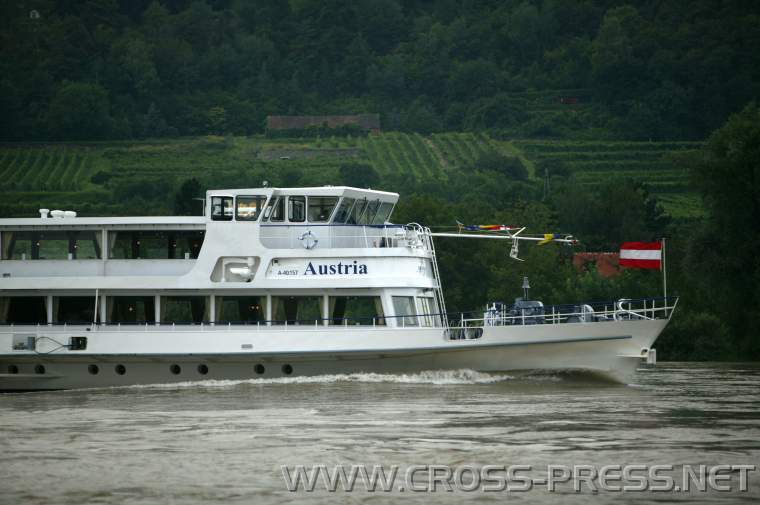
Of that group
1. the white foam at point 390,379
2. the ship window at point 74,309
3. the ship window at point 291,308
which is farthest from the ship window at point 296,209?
the ship window at point 74,309

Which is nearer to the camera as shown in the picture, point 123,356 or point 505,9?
point 123,356

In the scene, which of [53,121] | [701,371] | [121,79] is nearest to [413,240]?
[701,371]

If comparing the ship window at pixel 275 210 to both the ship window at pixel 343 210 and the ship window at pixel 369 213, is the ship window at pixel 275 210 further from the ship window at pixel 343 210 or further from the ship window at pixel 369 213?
the ship window at pixel 369 213

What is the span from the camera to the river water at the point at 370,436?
17.5 m

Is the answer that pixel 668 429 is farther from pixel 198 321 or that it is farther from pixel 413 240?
pixel 198 321

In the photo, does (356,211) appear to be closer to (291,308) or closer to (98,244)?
(291,308)

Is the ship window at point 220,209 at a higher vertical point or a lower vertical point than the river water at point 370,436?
higher

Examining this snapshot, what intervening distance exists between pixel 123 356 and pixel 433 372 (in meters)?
6.31

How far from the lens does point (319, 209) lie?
3005 centimetres

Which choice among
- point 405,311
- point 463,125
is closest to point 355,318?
point 405,311

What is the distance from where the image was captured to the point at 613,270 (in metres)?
64.2

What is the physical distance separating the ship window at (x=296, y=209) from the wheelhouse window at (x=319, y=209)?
Answer: 0.15m

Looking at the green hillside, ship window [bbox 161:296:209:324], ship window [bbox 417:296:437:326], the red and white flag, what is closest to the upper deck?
ship window [bbox 417:296:437:326]

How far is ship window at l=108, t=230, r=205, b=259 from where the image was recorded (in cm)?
3009
